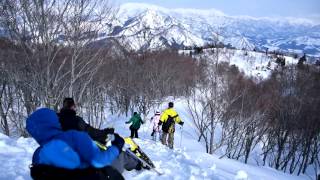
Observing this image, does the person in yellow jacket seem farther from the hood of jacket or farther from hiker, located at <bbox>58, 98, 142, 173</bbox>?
the hood of jacket

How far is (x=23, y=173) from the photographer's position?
6.75m

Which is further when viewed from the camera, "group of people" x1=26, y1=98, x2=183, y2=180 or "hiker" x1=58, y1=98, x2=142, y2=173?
"hiker" x1=58, y1=98, x2=142, y2=173

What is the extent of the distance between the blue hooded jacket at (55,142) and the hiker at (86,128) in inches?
34.1

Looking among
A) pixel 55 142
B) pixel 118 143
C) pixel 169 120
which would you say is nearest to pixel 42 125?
pixel 55 142

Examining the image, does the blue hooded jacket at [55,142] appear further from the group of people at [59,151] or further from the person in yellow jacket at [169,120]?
the person in yellow jacket at [169,120]

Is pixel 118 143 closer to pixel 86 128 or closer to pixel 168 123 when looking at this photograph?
pixel 86 128

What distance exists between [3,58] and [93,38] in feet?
15.8

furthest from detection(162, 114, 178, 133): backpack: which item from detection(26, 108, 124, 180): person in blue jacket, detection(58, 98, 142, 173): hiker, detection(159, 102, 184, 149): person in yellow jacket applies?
detection(26, 108, 124, 180): person in blue jacket

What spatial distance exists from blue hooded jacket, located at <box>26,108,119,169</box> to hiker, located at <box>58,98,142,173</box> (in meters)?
0.87

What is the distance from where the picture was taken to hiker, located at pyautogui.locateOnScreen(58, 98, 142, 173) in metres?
5.06

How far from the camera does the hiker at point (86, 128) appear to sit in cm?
506

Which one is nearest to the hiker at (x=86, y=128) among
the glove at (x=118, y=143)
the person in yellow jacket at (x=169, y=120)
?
the glove at (x=118, y=143)

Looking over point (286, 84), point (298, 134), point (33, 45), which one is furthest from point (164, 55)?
point (33, 45)

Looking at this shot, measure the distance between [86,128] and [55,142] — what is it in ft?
6.10
